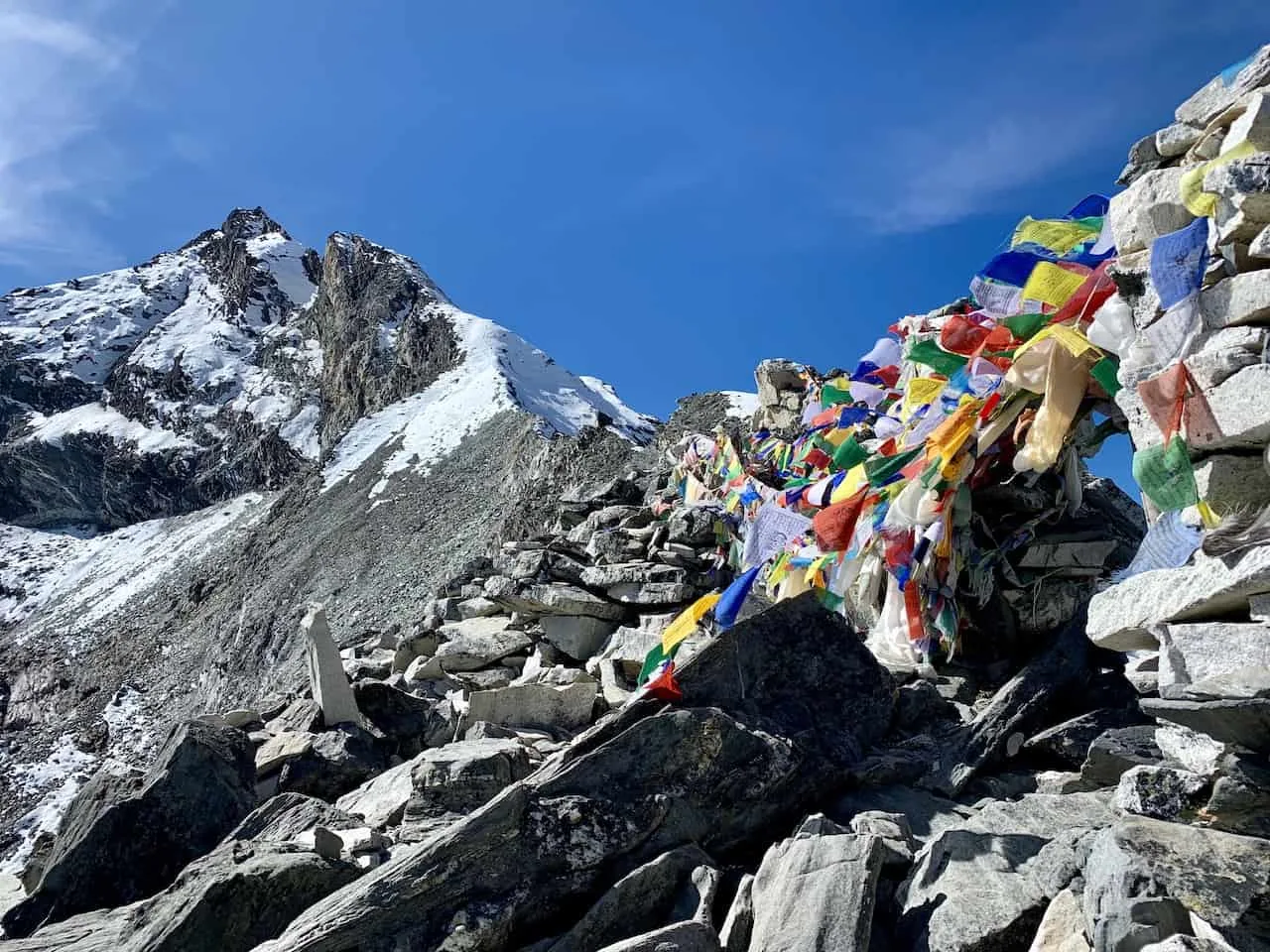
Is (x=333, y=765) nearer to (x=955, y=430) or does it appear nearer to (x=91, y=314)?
(x=955, y=430)

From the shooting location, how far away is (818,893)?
362 cm

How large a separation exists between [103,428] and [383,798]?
107 metres

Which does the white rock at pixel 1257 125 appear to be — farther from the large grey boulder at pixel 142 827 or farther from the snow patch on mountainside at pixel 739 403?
the snow patch on mountainside at pixel 739 403

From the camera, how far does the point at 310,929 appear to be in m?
3.84

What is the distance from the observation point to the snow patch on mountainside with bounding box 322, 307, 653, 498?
3953 cm

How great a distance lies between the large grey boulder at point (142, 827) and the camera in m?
5.40

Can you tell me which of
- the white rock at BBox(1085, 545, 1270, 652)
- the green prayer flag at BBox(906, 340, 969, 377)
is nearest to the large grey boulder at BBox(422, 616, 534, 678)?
the green prayer flag at BBox(906, 340, 969, 377)

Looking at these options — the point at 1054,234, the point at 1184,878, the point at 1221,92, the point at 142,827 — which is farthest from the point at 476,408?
the point at 1184,878

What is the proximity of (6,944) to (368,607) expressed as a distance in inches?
743

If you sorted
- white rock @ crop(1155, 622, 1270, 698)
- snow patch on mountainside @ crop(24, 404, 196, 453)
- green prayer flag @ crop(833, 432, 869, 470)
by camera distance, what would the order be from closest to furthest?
white rock @ crop(1155, 622, 1270, 698), green prayer flag @ crop(833, 432, 869, 470), snow patch on mountainside @ crop(24, 404, 196, 453)

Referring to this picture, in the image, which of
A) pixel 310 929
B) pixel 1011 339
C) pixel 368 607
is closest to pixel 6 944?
pixel 310 929

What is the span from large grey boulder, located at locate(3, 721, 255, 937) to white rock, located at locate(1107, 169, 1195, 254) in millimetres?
6619

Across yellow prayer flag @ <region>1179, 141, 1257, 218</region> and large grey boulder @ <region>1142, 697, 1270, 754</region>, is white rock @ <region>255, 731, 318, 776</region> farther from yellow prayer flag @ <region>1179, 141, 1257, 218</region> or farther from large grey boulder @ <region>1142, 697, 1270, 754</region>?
yellow prayer flag @ <region>1179, 141, 1257, 218</region>

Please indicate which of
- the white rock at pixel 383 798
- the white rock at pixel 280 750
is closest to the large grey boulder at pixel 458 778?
A: the white rock at pixel 383 798
